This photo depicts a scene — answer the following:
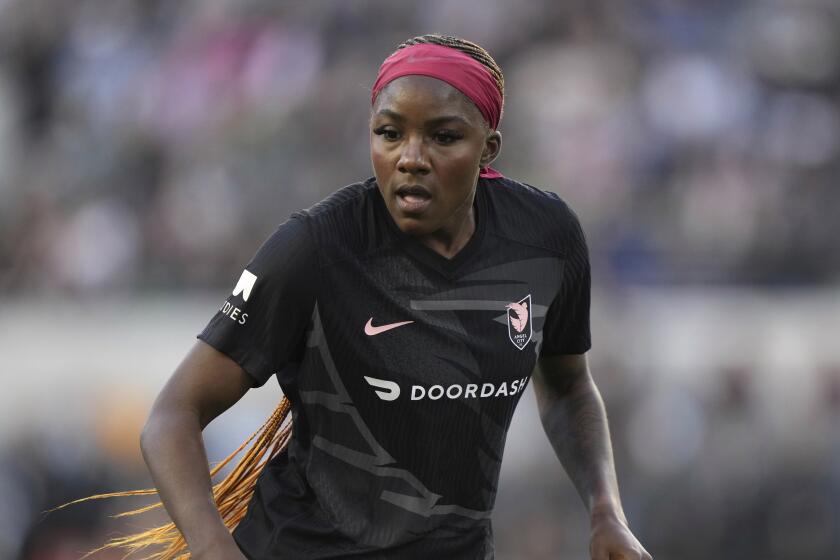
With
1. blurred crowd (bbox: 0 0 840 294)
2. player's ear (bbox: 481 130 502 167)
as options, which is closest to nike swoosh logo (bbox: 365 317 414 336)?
player's ear (bbox: 481 130 502 167)

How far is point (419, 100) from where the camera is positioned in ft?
10.5

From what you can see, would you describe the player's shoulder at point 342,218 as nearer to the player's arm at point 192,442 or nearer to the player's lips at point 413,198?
the player's lips at point 413,198

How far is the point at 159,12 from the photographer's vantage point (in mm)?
11875

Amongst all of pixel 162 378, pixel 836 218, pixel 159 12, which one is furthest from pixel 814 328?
pixel 159 12

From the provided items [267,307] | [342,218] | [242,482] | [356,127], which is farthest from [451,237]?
[356,127]

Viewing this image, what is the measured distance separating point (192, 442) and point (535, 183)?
7458mm

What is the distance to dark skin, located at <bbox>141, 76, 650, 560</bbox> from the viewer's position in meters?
3.08

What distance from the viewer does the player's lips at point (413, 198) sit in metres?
3.26

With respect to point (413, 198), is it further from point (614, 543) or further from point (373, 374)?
point (614, 543)

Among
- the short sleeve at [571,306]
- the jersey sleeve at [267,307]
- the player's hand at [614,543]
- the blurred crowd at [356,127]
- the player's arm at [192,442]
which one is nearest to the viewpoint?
the player's arm at [192,442]

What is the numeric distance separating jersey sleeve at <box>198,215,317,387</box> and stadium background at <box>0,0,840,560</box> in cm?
597

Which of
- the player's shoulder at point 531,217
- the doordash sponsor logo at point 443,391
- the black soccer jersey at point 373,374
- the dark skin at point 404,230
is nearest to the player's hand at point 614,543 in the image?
the dark skin at point 404,230

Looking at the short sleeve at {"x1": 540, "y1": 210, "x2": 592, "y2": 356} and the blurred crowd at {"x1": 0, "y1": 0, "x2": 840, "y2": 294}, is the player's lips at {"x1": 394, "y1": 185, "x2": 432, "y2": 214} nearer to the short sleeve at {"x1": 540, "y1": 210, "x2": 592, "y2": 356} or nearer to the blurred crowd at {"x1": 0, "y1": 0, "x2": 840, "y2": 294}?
the short sleeve at {"x1": 540, "y1": 210, "x2": 592, "y2": 356}

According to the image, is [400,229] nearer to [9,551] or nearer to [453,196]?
[453,196]
